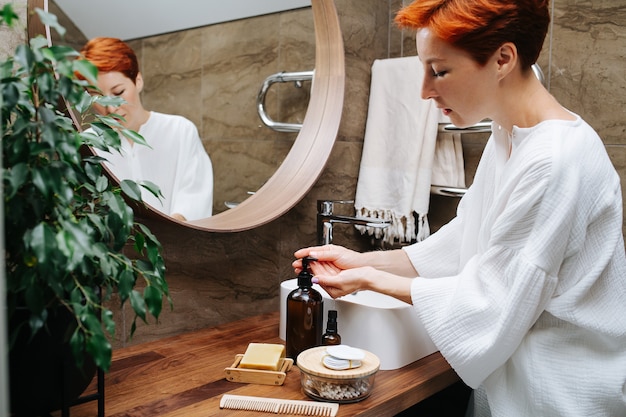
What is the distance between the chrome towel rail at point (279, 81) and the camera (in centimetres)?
160

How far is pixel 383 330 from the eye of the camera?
4.25 feet

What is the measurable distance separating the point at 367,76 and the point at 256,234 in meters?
0.62

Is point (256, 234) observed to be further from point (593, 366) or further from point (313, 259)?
point (593, 366)

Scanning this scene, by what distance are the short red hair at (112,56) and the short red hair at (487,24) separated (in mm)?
612

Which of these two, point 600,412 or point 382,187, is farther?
point 382,187

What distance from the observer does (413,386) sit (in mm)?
1213

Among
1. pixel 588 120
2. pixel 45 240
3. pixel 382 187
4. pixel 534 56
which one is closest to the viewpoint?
pixel 45 240

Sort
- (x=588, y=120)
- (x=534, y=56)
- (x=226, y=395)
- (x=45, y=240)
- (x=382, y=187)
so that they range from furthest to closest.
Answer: (x=382, y=187), (x=588, y=120), (x=534, y=56), (x=226, y=395), (x=45, y=240)

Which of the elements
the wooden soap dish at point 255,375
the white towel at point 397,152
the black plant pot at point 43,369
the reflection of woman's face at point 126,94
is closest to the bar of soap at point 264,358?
the wooden soap dish at point 255,375

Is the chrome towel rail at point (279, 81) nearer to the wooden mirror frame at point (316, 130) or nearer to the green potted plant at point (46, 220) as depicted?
the wooden mirror frame at point (316, 130)

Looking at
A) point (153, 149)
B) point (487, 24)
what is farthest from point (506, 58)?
point (153, 149)

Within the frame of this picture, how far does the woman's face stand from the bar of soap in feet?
2.03

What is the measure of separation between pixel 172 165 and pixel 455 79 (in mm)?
656

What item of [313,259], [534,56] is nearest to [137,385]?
[313,259]
